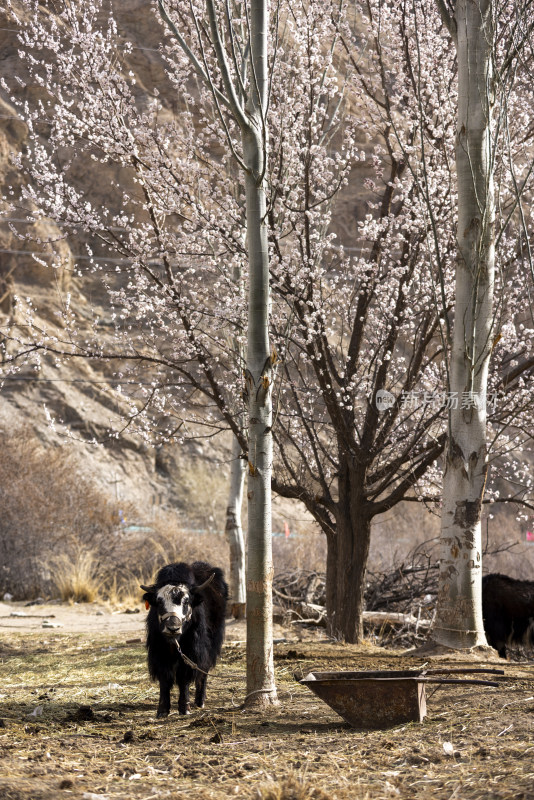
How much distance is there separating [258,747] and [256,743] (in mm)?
124

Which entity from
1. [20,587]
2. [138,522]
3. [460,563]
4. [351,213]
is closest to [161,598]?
[460,563]

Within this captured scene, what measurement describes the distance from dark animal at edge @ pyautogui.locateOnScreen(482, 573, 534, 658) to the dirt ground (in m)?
2.48

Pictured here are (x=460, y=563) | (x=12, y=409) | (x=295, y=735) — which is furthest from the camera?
(x=12, y=409)

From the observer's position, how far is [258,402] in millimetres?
6438

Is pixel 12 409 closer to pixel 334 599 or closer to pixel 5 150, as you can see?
pixel 5 150

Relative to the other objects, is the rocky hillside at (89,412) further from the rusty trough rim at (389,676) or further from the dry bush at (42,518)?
the rusty trough rim at (389,676)

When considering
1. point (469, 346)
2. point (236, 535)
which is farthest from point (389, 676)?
point (236, 535)

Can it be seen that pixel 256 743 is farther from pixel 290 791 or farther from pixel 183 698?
pixel 183 698

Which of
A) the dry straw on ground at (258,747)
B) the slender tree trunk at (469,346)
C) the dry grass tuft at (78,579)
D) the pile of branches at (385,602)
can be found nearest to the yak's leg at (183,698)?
the dry straw on ground at (258,747)

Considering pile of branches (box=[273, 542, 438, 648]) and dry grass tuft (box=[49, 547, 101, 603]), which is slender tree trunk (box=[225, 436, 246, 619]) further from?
dry grass tuft (box=[49, 547, 101, 603])

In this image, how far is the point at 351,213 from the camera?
33250mm

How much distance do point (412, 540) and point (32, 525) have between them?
41.8ft

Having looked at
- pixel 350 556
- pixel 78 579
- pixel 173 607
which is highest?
pixel 350 556

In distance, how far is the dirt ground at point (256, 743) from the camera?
398cm
